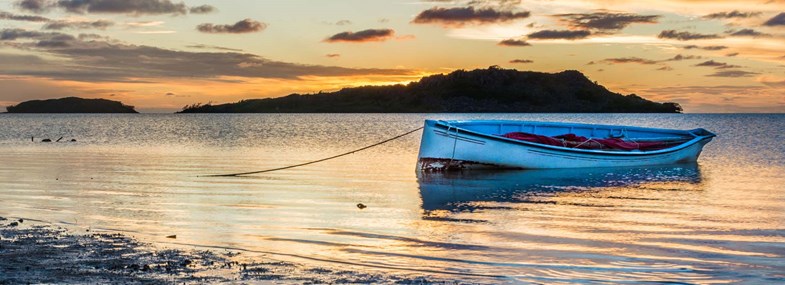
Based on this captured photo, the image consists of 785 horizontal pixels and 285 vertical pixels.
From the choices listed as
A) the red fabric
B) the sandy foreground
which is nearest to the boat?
the red fabric

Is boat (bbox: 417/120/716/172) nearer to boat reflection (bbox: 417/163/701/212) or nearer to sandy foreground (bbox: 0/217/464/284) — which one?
boat reflection (bbox: 417/163/701/212)

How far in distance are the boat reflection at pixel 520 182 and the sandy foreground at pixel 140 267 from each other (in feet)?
30.3

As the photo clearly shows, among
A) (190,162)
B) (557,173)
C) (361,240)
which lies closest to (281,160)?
(190,162)

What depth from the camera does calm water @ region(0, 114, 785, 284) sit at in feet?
44.1

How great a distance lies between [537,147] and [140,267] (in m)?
23.1

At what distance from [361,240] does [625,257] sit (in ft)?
15.8

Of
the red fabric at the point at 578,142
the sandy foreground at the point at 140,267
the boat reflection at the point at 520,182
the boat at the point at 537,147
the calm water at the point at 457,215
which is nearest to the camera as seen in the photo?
the sandy foreground at the point at 140,267

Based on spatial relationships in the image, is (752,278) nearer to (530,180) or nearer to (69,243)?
(69,243)

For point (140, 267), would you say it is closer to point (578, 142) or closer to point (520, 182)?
point (520, 182)

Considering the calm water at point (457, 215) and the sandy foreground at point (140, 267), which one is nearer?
the sandy foreground at point (140, 267)

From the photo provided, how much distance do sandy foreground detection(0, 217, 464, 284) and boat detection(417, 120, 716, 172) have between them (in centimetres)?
1851

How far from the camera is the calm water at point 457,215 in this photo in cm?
1345

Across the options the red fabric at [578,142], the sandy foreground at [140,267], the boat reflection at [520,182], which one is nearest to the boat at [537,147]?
the red fabric at [578,142]

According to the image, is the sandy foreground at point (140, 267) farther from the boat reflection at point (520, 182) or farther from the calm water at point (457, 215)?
the boat reflection at point (520, 182)
